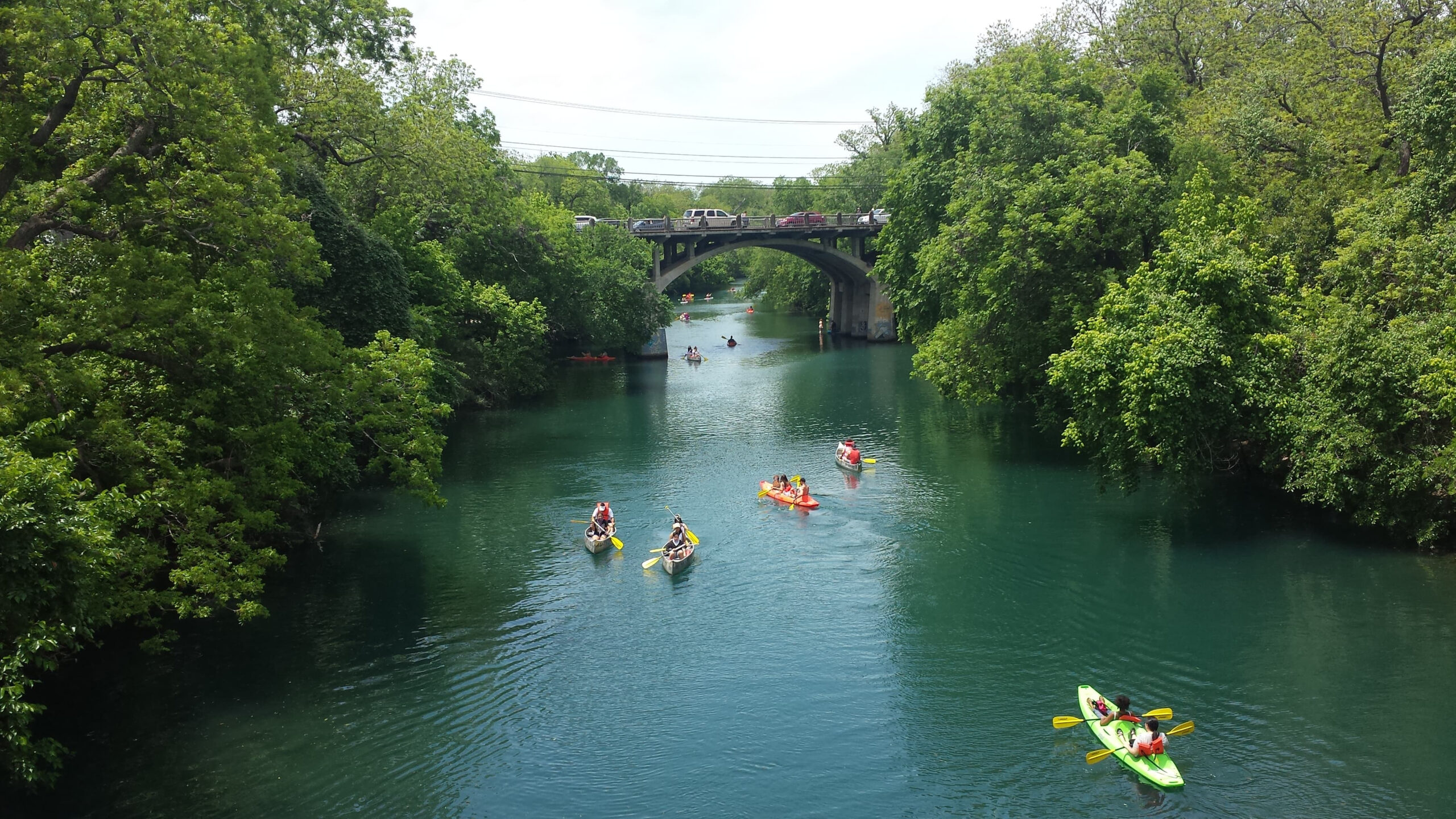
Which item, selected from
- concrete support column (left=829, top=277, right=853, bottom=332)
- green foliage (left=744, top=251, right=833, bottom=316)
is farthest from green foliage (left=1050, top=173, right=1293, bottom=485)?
green foliage (left=744, top=251, right=833, bottom=316)

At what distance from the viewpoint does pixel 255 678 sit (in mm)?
20938

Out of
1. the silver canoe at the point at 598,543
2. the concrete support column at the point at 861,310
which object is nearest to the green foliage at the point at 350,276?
the silver canoe at the point at 598,543

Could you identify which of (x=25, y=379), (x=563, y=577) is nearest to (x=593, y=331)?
(x=563, y=577)

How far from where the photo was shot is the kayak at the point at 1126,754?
1644cm

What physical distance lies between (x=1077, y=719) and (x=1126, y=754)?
1509 millimetres

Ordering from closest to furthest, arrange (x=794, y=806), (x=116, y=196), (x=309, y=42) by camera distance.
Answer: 1. (x=794, y=806)
2. (x=116, y=196)
3. (x=309, y=42)

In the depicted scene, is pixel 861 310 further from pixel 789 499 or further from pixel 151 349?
pixel 151 349

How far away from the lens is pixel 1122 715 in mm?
17734

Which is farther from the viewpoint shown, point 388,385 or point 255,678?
point 388,385

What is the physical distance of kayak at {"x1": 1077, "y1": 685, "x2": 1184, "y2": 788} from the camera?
53.9 feet

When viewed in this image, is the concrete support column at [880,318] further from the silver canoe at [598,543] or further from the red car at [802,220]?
the silver canoe at [598,543]

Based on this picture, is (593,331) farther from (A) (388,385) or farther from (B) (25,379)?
(B) (25,379)

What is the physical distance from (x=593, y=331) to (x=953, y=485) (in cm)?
3136

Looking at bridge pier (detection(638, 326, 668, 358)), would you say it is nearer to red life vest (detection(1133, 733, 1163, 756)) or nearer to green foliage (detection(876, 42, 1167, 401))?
green foliage (detection(876, 42, 1167, 401))
